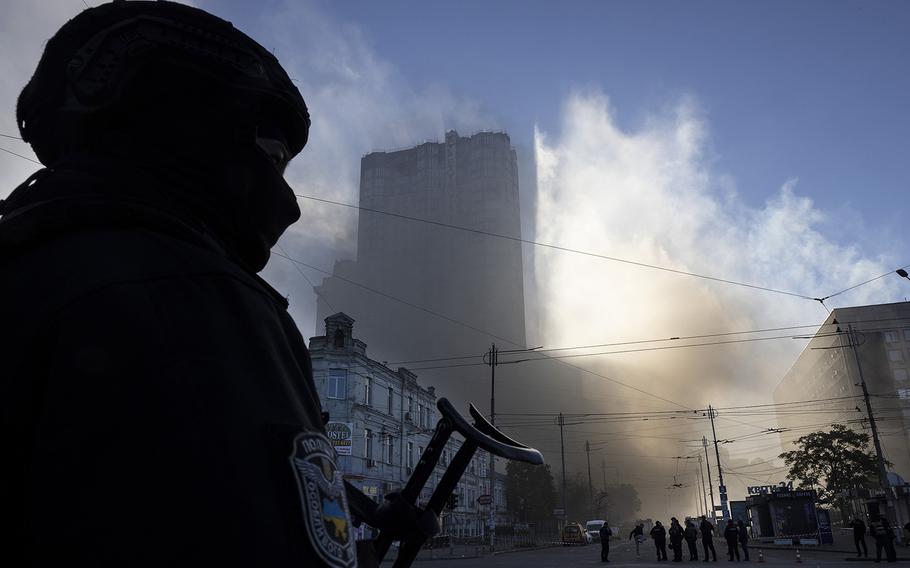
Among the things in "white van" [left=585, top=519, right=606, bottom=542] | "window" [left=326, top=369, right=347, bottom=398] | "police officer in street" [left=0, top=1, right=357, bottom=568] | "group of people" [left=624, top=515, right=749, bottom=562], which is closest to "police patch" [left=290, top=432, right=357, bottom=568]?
"police officer in street" [left=0, top=1, right=357, bottom=568]

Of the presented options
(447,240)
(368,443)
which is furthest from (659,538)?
(447,240)

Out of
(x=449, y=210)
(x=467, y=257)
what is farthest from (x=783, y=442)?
(x=449, y=210)

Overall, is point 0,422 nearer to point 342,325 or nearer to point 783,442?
point 342,325

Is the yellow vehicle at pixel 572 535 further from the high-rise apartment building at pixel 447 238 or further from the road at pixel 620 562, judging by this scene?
the high-rise apartment building at pixel 447 238

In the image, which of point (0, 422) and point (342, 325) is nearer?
point (0, 422)

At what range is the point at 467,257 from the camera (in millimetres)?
143500

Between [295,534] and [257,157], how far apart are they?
2.91 ft

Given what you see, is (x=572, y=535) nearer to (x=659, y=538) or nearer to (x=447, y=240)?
(x=659, y=538)

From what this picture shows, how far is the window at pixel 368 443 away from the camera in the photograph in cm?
3818

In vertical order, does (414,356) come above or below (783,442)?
above

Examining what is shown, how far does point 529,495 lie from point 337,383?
133ft

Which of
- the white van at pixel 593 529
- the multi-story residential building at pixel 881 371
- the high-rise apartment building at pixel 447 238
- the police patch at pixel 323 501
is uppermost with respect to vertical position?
the high-rise apartment building at pixel 447 238

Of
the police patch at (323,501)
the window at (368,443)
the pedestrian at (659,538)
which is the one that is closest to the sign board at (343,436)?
the window at (368,443)

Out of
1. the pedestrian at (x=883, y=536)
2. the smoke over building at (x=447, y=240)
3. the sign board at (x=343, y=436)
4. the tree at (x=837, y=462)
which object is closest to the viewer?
the pedestrian at (x=883, y=536)
